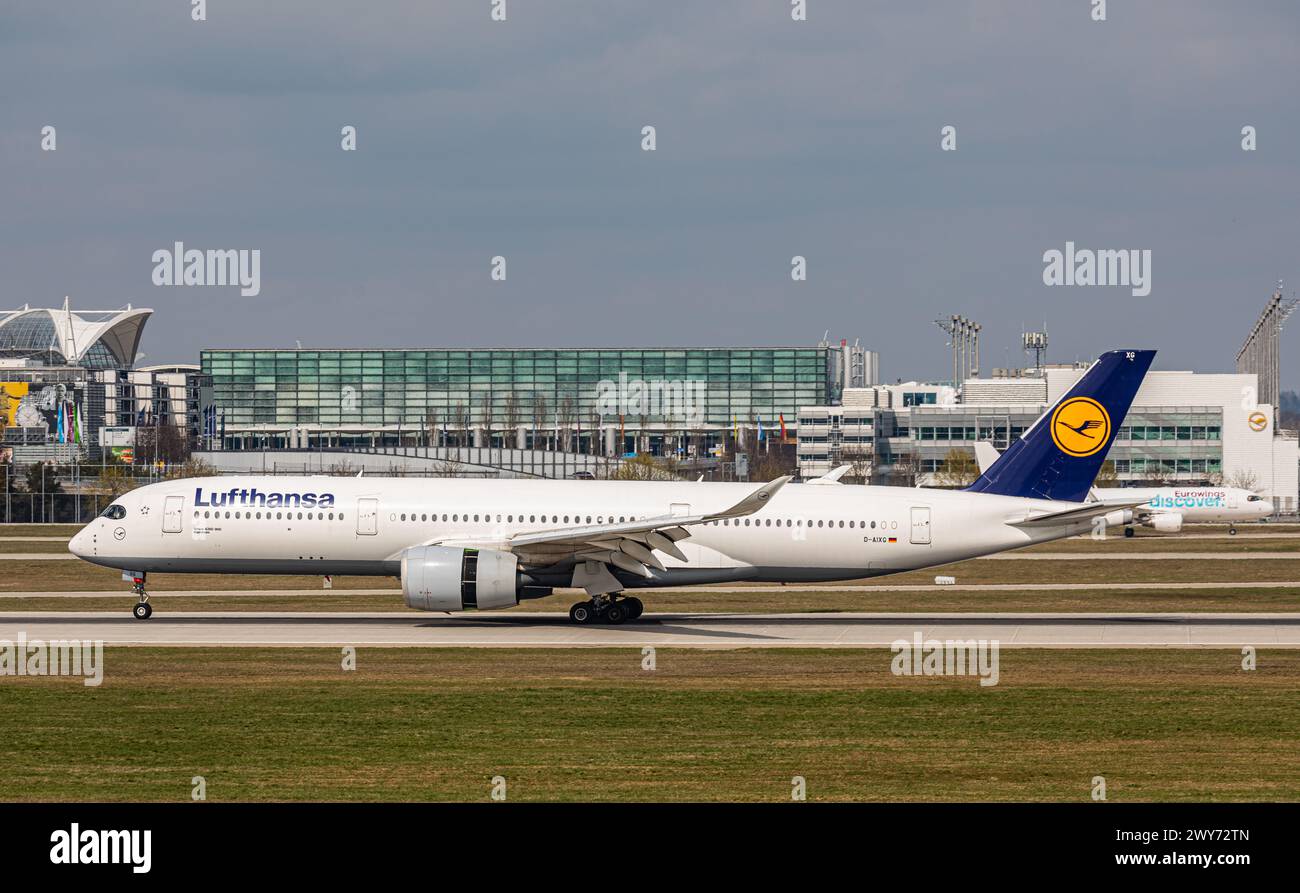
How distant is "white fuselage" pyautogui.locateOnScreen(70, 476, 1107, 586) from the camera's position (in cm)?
4119

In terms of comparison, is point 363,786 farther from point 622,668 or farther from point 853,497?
point 853,497

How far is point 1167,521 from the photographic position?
106438 mm

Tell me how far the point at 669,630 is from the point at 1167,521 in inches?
2950

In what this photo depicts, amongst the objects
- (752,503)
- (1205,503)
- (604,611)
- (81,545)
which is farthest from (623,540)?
(1205,503)

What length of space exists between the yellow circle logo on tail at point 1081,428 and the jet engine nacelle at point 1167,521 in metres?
66.7

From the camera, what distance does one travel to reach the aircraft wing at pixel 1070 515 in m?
40.3

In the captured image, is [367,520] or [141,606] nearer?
[367,520]

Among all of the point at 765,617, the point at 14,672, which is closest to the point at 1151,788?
the point at 14,672

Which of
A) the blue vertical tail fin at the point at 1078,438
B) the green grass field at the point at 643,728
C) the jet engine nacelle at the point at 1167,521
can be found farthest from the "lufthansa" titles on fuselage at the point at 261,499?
the jet engine nacelle at the point at 1167,521

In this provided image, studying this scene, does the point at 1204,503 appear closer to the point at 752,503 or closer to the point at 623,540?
the point at 752,503

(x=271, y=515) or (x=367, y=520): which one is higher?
(x=271, y=515)

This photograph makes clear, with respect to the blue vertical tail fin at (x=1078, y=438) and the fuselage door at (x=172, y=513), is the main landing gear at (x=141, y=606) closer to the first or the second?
the fuselage door at (x=172, y=513)

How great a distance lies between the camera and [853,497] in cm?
4309

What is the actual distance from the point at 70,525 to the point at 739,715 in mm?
85275
